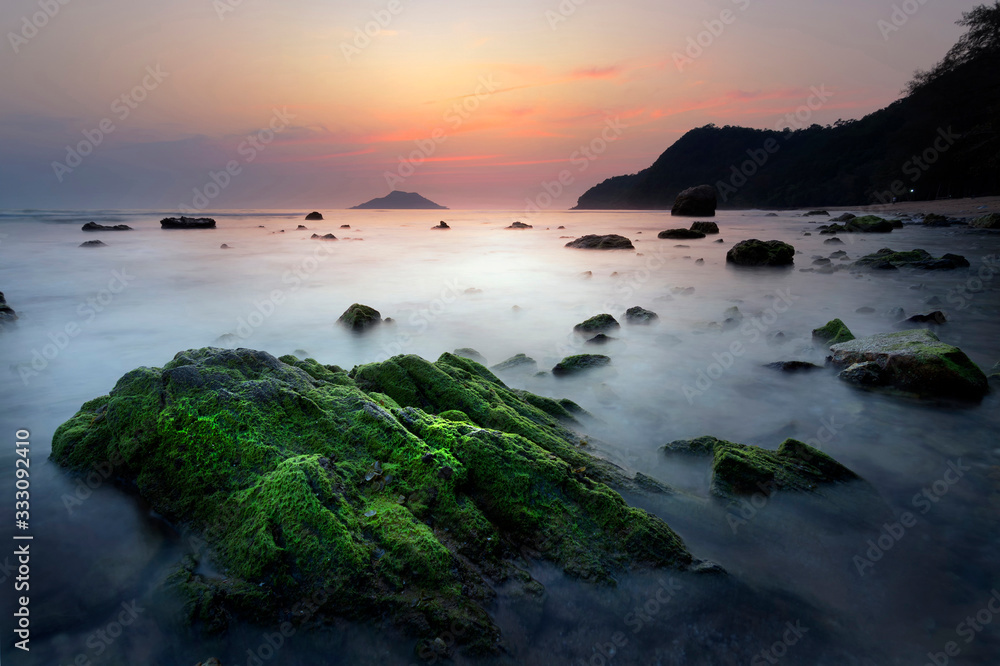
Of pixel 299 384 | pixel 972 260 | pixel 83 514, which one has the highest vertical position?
pixel 299 384

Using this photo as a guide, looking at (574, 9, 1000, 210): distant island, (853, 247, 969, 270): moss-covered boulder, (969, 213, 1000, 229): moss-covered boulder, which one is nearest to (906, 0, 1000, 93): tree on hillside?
(574, 9, 1000, 210): distant island

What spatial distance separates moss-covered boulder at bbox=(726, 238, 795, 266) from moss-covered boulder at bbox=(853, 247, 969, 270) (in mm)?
2281

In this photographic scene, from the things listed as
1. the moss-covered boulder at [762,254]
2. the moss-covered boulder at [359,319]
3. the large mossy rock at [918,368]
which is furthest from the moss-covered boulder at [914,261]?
the moss-covered boulder at [359,319]

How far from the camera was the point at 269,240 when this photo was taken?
3419 centimetres

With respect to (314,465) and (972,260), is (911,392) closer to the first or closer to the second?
(314,465)

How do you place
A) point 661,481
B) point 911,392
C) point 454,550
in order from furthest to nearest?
point 911,392
point 661,481
point 454,550

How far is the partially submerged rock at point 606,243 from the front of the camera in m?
26.8

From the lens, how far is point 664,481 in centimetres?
423

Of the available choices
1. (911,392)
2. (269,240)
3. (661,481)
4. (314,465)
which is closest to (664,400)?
(661,481)

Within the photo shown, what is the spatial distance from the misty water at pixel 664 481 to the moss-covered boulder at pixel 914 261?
2566 mm

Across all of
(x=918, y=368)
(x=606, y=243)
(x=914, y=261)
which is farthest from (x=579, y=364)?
(x=606, y=243)

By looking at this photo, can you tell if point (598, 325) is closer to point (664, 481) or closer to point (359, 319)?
point (359, 319)

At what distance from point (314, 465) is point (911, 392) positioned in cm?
678

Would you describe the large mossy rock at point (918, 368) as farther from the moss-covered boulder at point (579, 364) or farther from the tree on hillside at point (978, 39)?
the tree on hillside at point (978, 39)
